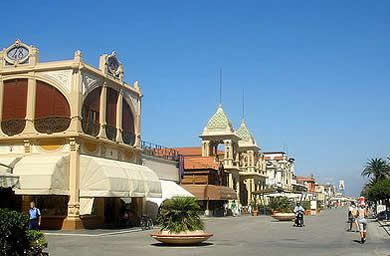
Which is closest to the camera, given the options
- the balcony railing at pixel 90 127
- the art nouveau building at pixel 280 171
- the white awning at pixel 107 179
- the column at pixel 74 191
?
the white awning at pixel 107 179

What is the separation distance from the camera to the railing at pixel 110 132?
34.4 m

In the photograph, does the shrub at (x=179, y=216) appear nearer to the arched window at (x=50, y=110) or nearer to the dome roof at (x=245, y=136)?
the arched window at (x=50, y=110)

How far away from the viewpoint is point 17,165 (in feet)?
98.1

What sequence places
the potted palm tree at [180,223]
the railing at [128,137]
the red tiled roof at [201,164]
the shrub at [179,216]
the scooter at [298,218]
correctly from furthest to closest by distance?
the red tiled roof at [201,164], the railing at [128,137], the scooter at [298,218], the shrub at [179,216], the potted palm tree at [180,223]

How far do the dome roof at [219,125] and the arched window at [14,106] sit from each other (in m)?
46.1

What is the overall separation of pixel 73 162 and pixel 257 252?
50.9 ft

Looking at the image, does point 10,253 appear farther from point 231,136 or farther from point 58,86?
point 231,136

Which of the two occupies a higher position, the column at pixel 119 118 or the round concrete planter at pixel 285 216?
the column at pixel 119 118

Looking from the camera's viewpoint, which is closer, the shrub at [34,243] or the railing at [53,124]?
the shrub at [34,243]

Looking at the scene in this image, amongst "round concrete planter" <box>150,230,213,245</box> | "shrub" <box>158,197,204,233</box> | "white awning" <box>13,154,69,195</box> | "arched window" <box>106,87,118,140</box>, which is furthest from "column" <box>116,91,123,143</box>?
"round concrete planter" <box>150,230,213,245</box>

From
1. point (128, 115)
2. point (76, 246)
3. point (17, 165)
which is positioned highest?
point (128, 115)

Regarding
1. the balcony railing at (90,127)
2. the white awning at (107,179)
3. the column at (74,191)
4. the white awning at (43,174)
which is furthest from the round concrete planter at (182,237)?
the balcony railing at (90,127)

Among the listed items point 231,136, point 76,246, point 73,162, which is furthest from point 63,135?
point 231,136

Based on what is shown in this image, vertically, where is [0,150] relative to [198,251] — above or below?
above
